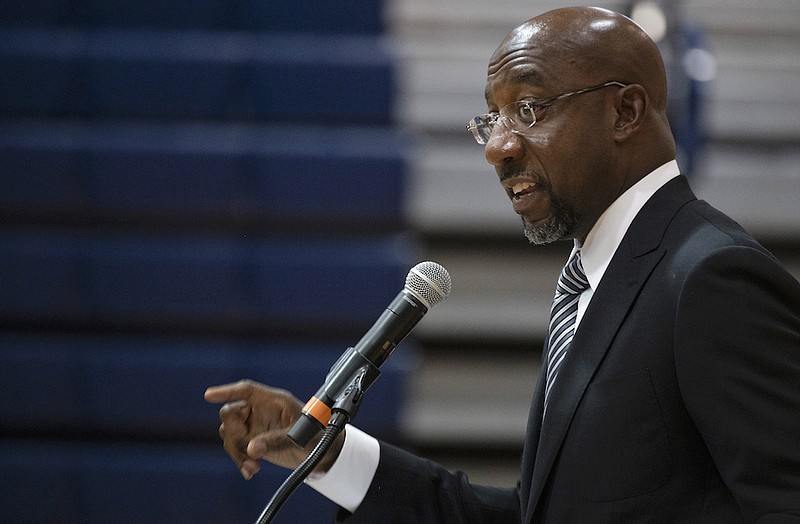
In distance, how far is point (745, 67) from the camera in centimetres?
304

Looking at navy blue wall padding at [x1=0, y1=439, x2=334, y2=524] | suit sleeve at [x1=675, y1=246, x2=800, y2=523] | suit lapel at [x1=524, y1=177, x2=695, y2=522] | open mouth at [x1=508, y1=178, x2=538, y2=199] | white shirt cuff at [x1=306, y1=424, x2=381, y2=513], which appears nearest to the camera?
suit sleeve at [x1=675, y1=246, x2=800, y2=523]

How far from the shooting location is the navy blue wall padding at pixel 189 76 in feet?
9.54

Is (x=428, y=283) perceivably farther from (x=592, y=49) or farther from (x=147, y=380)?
(x=147, y=380)

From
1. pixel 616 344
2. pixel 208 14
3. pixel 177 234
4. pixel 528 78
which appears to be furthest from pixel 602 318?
pixel 208 14

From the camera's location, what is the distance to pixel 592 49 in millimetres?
1127

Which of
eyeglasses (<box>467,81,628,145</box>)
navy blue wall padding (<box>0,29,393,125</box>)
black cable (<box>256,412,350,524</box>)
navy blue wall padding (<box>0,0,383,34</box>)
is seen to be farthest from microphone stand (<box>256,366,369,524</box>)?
navy blue wall padding (<box>0,0,383,34</box>)

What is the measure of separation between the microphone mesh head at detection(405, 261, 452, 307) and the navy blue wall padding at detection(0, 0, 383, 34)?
2.03 metres

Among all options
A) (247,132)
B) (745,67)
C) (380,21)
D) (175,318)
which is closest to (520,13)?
(380,21)

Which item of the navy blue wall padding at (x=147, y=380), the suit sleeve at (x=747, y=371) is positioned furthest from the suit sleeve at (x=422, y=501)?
the navy blue wall padding at (x=147, y=380)

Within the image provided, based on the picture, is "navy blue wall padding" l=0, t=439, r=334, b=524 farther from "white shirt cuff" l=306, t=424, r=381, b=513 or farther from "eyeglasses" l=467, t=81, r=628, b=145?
"eyeglasses" l=467, t=81, r=628, b=145

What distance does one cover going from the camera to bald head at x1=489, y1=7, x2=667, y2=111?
1128mm

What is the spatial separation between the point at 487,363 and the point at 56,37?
64.8 inches

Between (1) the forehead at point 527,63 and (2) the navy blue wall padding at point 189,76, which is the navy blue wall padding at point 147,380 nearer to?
(2) the navy blue wall padding at point 189,76

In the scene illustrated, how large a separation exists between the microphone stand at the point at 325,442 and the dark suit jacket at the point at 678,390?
9.3 inches
